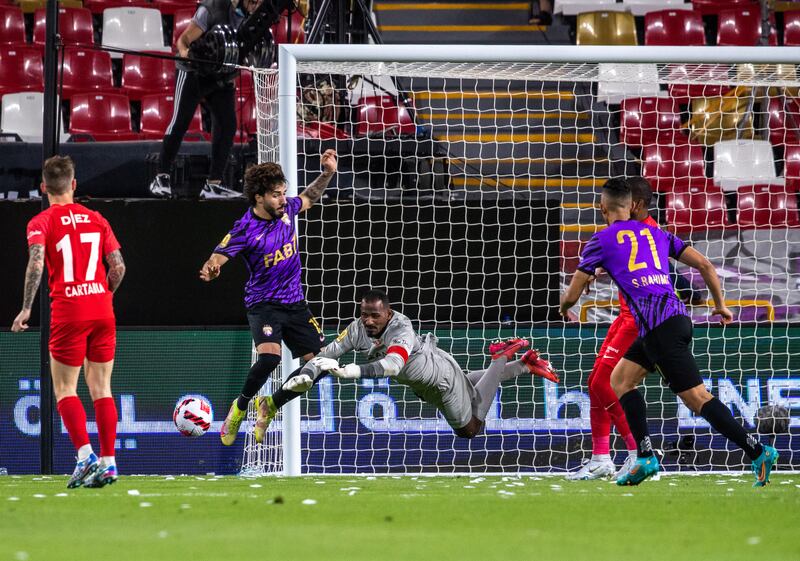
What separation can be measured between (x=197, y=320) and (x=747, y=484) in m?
4.42

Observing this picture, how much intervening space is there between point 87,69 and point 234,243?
679 centimetres

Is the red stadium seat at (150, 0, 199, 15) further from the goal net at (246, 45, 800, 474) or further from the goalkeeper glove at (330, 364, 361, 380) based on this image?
the goalkeeper glove at (330, 364, 361, 380)

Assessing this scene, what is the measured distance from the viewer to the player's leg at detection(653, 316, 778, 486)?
21.1ft

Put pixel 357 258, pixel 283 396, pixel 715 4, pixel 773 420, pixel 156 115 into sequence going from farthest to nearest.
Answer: pixel 715 4
pixel 156 115
pixel 357 258
pixel 773 420
pixel 283 396

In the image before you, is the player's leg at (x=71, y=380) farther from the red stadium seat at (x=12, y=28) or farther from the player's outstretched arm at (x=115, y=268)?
the red stadium seat at (x=12, y=28)

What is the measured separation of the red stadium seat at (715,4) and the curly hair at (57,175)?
1031cm

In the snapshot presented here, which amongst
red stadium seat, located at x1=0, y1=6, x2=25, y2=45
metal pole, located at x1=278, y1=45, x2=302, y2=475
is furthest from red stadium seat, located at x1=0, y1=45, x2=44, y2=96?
metal pole, located at x1=278, y1=45, x2=302, y2=475

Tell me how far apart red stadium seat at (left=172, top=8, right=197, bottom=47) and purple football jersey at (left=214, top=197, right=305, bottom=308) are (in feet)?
20.7

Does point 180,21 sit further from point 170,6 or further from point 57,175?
point 57,175

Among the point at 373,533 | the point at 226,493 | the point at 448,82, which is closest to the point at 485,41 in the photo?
the point at 448,82

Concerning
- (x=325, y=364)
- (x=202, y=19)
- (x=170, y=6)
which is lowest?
(x=325, y=364)

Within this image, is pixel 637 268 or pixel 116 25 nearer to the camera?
pixel 637 268

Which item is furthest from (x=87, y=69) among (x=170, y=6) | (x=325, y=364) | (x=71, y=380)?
(x=325, y=364)

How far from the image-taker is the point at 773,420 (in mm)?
8984
